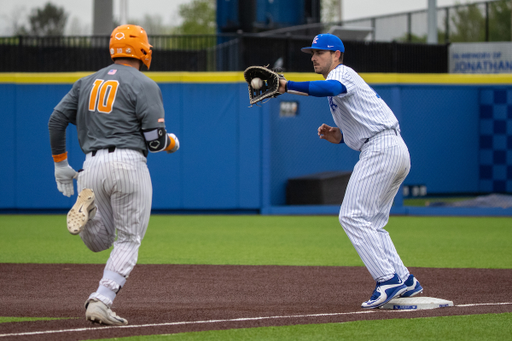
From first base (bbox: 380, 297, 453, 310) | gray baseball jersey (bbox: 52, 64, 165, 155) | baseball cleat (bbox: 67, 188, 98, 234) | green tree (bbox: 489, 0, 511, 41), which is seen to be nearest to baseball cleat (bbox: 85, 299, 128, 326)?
baseball cleat (bbox: 67, 188, 98, 234)

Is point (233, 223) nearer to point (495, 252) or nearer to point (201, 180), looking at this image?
point (201, 180)

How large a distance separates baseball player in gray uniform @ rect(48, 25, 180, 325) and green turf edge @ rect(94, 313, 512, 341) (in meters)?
0.68

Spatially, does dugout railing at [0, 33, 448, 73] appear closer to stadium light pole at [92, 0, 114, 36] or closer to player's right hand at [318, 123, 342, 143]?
stadium light pole at [92, 0, 114, 36]

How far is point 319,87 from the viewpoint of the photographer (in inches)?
181

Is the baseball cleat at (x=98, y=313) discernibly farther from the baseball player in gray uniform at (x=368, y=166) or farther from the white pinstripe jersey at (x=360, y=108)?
the white pinstripe jersey at (x=360, y=108)

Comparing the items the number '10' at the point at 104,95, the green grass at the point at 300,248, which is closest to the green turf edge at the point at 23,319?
the green grass at the point at 300,248

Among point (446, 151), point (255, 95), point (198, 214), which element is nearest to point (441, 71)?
point (446, 151)

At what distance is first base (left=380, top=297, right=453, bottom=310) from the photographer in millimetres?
4906

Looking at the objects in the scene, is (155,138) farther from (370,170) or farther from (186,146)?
(186,146)

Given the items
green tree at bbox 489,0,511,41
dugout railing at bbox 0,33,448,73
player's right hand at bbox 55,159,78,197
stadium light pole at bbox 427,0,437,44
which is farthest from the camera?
green tree at bbox 489,0,511,41

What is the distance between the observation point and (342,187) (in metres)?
15.1

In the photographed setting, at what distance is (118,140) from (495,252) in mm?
6283

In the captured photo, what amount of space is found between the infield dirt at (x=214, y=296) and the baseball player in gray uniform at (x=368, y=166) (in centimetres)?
34

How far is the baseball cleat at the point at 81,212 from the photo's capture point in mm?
3992
